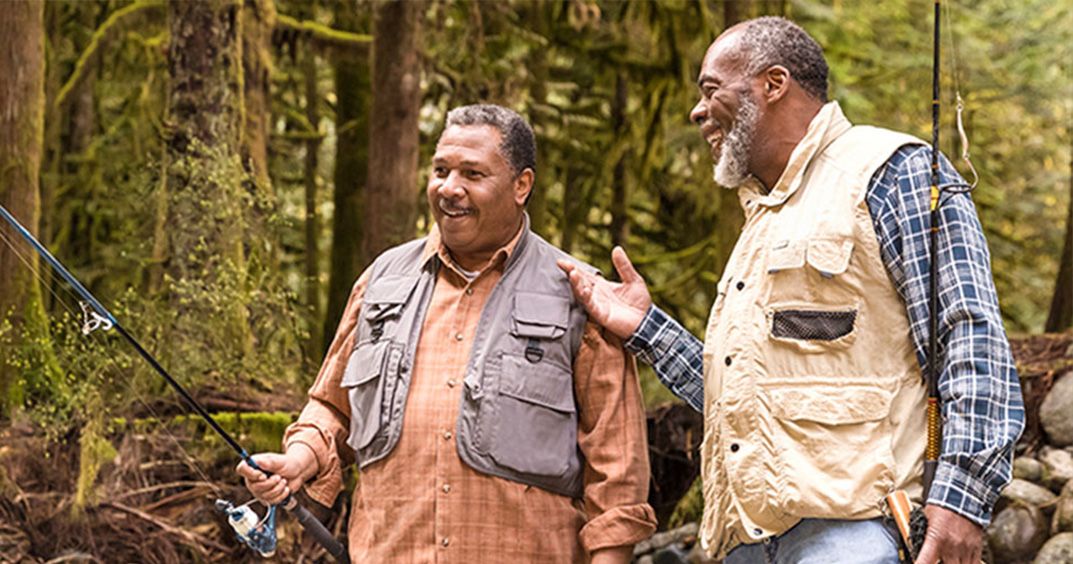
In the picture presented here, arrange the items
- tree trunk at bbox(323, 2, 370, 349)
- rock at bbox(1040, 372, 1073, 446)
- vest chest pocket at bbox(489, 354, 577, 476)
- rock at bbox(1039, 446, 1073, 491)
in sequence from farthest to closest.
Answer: tree trunk at bbox(323, 2, 370, 349) < rock at bbox(1040, 372, 1073, 446) < rock at bbox(1039, 446, 1073, 491) < vest chest pocket at bbox(489, 354, 577, 476)

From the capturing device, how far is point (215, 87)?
823 cm

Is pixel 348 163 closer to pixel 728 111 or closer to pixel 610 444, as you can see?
pixel 610 444

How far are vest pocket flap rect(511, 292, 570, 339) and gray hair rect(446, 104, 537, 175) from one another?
351mm

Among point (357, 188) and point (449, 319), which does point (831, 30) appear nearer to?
point (357, 188)

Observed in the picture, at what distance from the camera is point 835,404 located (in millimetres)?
3127

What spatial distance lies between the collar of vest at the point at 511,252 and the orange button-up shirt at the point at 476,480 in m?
0.02

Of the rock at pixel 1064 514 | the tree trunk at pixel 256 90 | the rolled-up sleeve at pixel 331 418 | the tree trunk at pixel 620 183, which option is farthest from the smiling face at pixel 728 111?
the tree trunk at pixel 620 183

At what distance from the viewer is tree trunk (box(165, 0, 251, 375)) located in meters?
7.32

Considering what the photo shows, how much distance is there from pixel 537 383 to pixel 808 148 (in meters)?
0.95

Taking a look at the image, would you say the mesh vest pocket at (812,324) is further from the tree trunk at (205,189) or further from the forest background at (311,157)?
the tree trunk at (205,189)

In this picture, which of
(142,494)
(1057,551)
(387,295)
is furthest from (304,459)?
(1057,551)

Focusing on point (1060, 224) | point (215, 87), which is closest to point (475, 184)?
point (215, 87)

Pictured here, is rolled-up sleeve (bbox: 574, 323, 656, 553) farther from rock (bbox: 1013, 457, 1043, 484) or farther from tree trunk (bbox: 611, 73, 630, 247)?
tree trunk (bbox: 611, 73, 630, 247)

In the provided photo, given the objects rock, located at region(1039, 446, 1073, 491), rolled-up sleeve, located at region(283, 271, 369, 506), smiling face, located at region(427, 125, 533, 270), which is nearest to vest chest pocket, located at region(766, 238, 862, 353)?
smiling face, located at region(427, 125, 533, 270)
